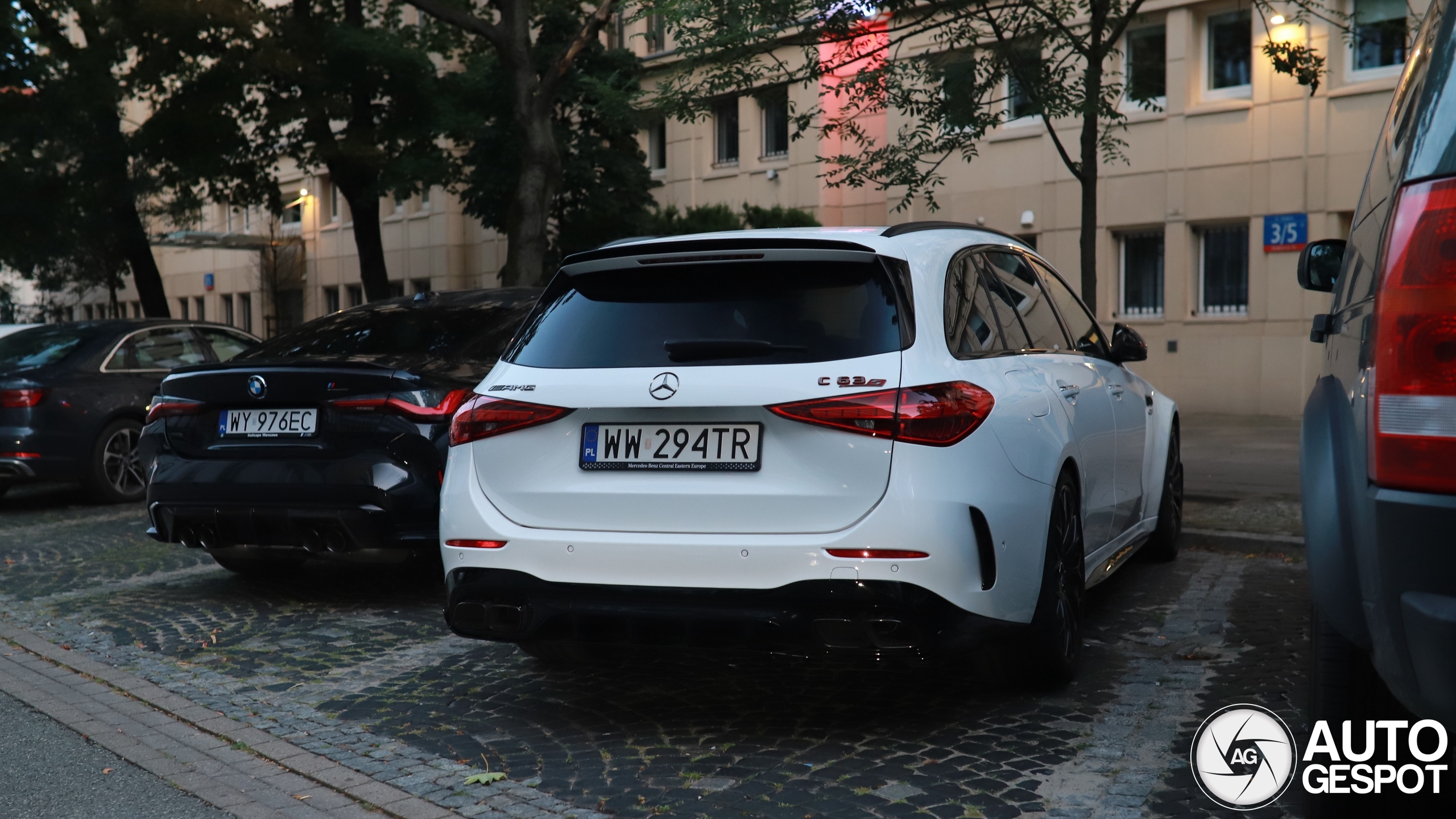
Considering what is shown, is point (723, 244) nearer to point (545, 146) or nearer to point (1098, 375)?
point (1098, 375)

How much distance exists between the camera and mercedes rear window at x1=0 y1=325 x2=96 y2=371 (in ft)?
38.0

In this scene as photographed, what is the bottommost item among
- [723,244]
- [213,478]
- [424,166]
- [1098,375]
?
[213,478]

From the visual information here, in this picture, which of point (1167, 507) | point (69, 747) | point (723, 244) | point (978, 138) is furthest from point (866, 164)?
point (69, 747)

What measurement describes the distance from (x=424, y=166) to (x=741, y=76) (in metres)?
13.0

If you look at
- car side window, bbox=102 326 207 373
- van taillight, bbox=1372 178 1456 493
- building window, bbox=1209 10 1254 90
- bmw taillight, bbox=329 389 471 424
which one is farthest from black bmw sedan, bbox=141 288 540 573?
building window, bbox=1209 10 1254 90

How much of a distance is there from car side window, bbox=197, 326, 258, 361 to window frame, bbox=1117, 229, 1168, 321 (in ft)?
46.6

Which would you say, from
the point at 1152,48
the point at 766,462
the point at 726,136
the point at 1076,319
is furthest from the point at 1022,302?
the point at 726,136

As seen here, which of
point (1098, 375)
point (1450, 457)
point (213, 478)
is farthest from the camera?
point (213, 478)

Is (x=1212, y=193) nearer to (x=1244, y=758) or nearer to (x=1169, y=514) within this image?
(x=1169, y=514)

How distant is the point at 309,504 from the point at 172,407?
3.24ft

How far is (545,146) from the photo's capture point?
1591 cm

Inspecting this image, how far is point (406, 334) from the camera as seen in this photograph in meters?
7.11

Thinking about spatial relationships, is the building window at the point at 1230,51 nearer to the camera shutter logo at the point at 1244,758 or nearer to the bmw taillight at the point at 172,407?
the bmw taillight at the point at 172,407

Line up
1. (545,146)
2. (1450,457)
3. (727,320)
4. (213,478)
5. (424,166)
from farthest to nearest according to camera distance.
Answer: (424,166) < (545,146) < (213,478) < (727,320) < (1450,457)
